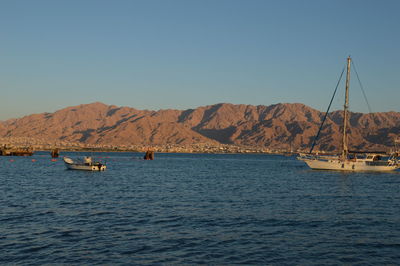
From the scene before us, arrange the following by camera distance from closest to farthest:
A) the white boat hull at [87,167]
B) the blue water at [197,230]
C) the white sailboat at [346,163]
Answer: the blue water at [197,230], the white boat hull at [87,167], the white sailboat at [346,163]

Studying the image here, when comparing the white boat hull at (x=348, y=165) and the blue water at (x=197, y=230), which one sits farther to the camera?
the white boat hull at (x=348, y=165)

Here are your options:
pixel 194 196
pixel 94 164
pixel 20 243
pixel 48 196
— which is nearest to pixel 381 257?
pixel 20 243

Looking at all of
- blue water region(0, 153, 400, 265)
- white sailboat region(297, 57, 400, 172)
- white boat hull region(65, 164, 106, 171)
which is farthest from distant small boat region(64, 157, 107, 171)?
white sailboat region(297, 57, 400, 172)

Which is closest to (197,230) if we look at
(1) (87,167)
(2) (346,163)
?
(1) (87,167)

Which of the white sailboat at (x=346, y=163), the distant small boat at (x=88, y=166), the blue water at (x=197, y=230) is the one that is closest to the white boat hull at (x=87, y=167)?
the distant small boat at (x=88, y=166)

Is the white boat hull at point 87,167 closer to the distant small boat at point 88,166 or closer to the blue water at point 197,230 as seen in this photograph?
the distant small boat at point 88,166

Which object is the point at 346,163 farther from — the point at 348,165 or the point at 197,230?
the point at 197,230

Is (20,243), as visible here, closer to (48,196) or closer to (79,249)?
(79,249)

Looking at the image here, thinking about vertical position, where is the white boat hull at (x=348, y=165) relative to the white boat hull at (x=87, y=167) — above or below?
above

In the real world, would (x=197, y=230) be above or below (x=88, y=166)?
below

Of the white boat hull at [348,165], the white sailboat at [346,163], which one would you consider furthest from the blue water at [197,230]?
the white sailboat at [346,163]

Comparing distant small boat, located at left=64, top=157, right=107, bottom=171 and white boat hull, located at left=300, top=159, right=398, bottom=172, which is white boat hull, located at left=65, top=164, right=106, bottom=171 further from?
white boat hull, located at left=300, top=159, right=398, bottom=172

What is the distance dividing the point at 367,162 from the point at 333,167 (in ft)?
30.7

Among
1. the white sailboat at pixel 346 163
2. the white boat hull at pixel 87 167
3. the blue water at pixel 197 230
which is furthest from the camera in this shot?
the white sailboat at pixel 346 163
